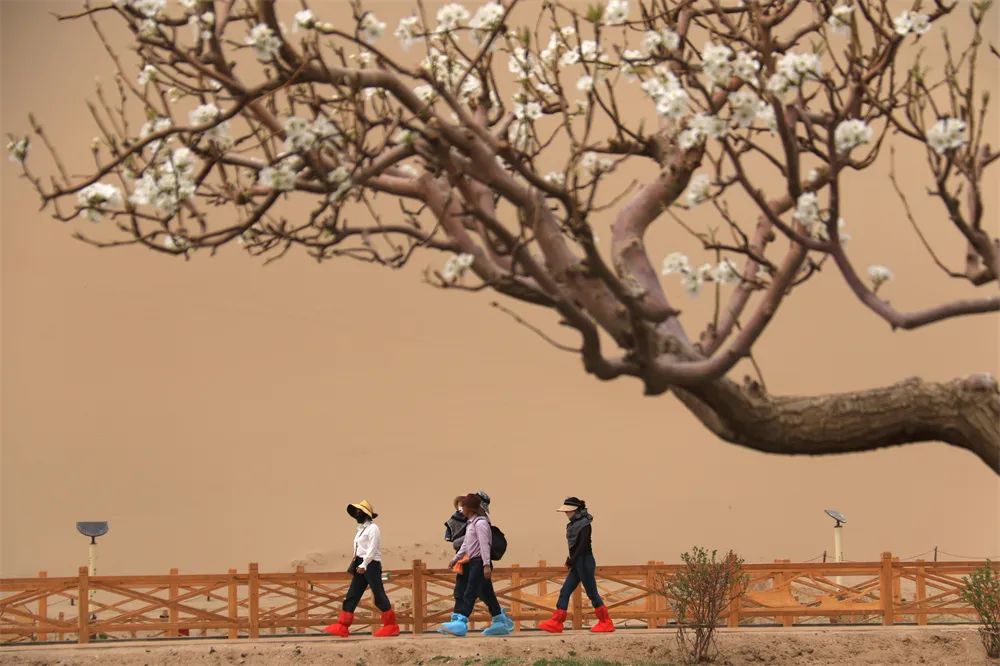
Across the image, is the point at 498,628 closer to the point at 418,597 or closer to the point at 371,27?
the point at 418,597

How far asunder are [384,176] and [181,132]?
1302 millimetres

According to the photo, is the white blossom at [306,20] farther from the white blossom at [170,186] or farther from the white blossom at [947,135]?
the white blossom at [947,135]

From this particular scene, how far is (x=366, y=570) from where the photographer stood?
15.0m

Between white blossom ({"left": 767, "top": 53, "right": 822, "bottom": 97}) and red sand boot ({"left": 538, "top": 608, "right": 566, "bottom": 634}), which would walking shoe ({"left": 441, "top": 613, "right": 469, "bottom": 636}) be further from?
white blossom ({"left": 767, "top": 53, "right": 822, "bottom": 97})

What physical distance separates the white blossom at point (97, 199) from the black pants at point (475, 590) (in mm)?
8542

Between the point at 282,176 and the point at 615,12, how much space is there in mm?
1898

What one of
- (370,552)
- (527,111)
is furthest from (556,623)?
(527,111)

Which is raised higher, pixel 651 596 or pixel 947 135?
pixel 947 135

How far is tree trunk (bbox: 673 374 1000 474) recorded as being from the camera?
6469mm

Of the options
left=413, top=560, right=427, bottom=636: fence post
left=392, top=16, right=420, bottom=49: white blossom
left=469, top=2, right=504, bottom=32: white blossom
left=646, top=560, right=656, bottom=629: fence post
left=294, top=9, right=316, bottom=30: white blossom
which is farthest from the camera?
left=646, top=560, right=656, bottom=629: fence post

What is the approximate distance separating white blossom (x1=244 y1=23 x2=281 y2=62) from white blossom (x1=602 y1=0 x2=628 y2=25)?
5.51 feet

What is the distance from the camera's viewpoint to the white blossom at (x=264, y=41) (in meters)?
6.90

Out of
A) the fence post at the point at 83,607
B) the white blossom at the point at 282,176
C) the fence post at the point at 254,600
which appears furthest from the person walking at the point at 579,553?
the white blossom at the point at 282,176

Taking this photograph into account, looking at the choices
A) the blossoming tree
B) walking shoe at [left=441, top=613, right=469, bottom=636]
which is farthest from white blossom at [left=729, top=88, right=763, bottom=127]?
walking shoe at [left=441, top=613, right=469, bottom=636]
